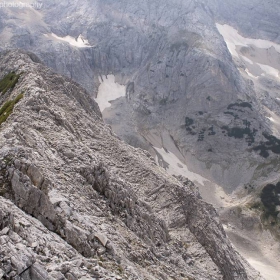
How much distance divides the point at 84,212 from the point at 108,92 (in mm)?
172757

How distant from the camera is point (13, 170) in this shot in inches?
795

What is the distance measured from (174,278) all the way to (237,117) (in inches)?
6008

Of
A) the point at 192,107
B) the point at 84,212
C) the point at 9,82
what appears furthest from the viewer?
the point at 192,107

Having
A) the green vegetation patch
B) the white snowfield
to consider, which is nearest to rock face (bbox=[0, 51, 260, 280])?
the green vegetation patch

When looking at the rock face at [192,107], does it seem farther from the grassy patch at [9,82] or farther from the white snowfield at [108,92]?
the grassy patch at [9,82]

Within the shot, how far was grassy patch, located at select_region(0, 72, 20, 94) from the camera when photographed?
51281 millimetres

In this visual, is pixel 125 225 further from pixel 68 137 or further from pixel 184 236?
pixel 184 236

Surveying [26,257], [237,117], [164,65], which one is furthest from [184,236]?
[164,65]

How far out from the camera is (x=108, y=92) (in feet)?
631

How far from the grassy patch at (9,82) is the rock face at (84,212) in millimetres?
2306

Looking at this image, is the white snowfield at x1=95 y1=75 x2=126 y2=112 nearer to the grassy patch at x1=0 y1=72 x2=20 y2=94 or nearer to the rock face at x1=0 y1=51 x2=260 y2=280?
the grassy patch at x1=0 y1=72 x2=20 y2=94

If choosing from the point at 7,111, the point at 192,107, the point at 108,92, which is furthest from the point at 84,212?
the point at 108,92

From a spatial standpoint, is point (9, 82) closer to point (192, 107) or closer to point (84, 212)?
point (84, 212)

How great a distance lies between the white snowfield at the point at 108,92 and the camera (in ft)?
602
